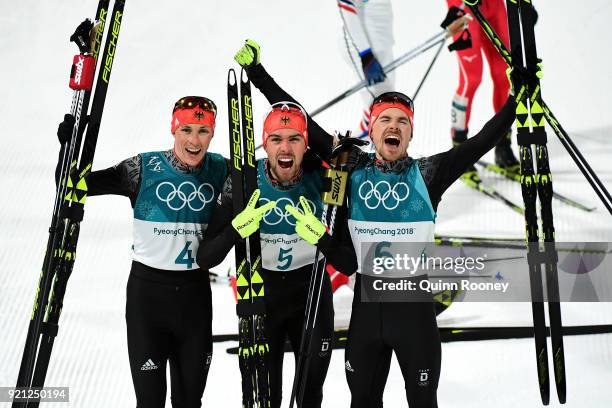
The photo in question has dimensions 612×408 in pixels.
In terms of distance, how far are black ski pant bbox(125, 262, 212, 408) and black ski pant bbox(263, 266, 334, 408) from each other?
0.27 metres

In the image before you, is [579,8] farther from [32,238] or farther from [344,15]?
[32,238]

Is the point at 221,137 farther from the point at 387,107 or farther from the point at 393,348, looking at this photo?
the point at 393,348

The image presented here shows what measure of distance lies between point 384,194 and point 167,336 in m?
1.08

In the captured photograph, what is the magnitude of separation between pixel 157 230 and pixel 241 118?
58 centimetres

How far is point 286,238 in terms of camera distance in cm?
327

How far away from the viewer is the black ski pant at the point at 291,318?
3.26 m

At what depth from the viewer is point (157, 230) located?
3.23 m

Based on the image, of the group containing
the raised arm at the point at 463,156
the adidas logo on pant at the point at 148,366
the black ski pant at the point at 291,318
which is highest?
the raised arm at the point at 463,156

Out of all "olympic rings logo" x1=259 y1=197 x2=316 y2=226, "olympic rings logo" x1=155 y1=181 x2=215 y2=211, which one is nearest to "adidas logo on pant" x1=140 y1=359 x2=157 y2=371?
"olympic rings logo" x1=155 y1=181 x2=215 y2=211

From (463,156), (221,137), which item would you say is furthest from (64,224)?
(221,137)

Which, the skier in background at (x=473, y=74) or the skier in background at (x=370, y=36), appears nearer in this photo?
the skier in background at (x=370, y=36)

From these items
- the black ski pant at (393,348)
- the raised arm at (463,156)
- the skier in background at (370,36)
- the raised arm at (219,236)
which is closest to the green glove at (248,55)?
the raised arm at (219,236)

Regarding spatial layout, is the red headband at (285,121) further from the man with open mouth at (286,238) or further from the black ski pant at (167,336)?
the black ski pant at (167,336)

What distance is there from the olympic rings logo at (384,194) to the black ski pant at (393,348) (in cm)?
37
